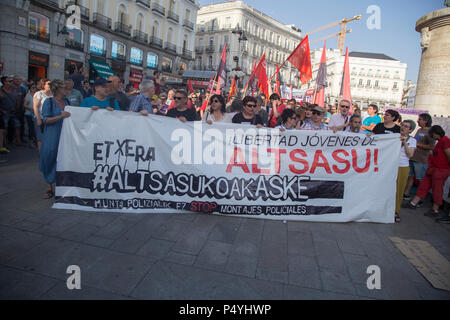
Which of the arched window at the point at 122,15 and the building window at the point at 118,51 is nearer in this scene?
the building window at the point at 118,51

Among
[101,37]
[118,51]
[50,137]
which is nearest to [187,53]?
[118,51]

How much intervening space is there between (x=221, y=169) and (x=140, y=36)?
30837 mm

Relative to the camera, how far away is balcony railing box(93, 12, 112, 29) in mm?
25656

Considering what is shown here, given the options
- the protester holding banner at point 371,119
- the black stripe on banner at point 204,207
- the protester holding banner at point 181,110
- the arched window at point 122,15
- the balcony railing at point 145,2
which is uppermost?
the balcony railing at point 145,2

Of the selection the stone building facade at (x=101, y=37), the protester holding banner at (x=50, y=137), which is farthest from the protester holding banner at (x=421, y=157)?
the stone building facade at (x=101, y=37)

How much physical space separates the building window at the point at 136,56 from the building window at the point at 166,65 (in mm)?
3434

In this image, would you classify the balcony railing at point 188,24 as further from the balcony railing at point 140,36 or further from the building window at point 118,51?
the building window at point 118,51

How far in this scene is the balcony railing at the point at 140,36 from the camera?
1180 inches

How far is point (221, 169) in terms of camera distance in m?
Result: 4.24

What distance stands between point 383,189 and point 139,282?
382 centimetres

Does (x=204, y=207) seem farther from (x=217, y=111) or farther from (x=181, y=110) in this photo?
(x=181, y=110)

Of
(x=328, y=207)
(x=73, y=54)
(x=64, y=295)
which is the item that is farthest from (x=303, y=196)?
(x=73, y=54)

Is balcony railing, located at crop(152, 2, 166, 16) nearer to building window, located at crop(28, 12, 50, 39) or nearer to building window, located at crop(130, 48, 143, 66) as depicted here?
building window, located at crop(130, 48, 143, 66)
